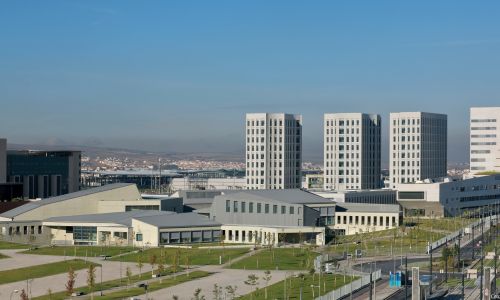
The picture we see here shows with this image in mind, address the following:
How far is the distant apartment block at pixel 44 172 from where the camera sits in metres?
171

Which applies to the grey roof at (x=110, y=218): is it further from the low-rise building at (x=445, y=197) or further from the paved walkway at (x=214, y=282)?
the low-rise building at (x=445, y=197)

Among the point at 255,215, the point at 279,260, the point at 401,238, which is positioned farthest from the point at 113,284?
the point at 255,215

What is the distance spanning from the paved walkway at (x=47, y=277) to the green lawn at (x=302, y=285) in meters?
15.1

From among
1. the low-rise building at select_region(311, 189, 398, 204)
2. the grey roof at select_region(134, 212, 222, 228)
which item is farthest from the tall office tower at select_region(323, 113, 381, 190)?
the grey roof at select_region(134, 212, 222, 228)

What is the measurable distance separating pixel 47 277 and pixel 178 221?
28.4 metres

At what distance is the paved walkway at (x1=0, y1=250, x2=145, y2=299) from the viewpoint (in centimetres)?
7788

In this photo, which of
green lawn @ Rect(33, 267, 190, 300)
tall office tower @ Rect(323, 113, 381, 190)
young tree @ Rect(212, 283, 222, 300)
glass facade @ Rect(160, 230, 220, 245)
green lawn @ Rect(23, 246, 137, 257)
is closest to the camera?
young tree @ Rect(212, 283, 222, 300)

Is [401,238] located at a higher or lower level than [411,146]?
lower

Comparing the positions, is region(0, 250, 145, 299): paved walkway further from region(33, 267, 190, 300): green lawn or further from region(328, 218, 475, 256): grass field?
region(328, 218, 475, 256): grass field

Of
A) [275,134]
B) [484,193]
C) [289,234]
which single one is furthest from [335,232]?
[275,134]

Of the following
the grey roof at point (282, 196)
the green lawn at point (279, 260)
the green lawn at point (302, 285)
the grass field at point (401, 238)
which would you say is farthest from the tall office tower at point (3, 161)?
the green lawn at point (302, 285)

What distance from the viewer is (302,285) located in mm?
73562

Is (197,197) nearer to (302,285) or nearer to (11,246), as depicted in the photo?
(11,246)

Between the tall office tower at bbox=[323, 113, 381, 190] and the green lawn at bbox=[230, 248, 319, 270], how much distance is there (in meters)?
91.0
